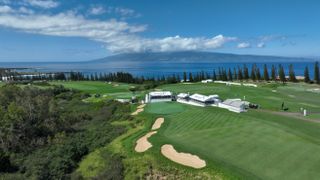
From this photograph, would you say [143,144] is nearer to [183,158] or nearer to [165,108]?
[183,158]

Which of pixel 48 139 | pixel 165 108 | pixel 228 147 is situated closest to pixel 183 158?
pixel 228 147

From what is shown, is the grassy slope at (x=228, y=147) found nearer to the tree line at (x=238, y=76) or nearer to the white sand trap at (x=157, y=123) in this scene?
the white sand trap at (x=157, y=123)

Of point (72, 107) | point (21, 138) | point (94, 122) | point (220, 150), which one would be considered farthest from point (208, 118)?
point (72, 107)

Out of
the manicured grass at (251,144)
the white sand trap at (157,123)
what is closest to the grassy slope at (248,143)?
the manicured grass at (251,144)

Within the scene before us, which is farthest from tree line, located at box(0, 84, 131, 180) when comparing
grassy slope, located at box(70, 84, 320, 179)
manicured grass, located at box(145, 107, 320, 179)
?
manicured grass, located at box(145, 107, 320, 179)

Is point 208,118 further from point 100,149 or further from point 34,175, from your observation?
point 34,175

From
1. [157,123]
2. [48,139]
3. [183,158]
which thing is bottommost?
[48,139]

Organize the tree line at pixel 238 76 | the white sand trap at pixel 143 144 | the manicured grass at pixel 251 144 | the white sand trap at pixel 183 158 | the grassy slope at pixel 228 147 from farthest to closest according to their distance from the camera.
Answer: the tree line at pixel 238 76, the white sand trap at pixel 143 144, the white sand trap at pixel 183 158, the grassy slope at pixel 228 147, the manicured grass at pixel 251 144

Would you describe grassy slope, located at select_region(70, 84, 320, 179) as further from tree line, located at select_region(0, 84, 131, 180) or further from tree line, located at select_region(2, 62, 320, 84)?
tree line, located at select_region(2, 62, 320, 84)
